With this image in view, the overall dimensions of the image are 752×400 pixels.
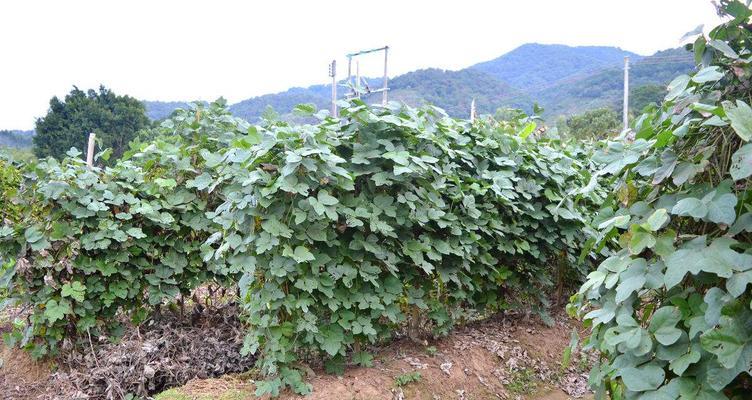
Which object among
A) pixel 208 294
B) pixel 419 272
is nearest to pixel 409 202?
pixel 419 272

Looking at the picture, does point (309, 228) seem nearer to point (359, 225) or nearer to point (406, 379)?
point (359, 225)

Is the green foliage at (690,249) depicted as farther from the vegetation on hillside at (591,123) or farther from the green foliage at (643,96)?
the green foliage at (643,96)

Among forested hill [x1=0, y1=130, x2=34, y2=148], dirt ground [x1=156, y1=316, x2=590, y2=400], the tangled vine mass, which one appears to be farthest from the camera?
forested hill [x1=0, y1=130, x2=34, y2=148]

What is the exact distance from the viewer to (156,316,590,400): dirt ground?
291cm

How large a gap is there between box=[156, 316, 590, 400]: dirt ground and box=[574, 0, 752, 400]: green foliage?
4.74 feet

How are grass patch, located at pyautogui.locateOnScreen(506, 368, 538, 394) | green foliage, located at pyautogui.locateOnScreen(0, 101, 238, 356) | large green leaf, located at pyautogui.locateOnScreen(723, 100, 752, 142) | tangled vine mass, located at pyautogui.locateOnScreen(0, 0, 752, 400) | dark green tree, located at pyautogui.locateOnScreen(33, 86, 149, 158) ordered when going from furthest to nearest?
dark green tree, located at pyautogui.locateOnScreen(33, 86, 149, 158), green foliage, located at pyautogui.locateOnScreen(0, 101, 238, 356), grass patch, located at pyautogui.locateOnScreen(506, 368, 538, 394), tangled vine mass, located at pyautogui.locateOnScreen(0, 0, 752, 400), large green leaf, located at pyautogui.locateOnScreen(723, 100, 752, 142)

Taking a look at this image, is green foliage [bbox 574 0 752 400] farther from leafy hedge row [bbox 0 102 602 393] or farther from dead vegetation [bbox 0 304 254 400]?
dead vegetation [bbox 0 304 254 400]

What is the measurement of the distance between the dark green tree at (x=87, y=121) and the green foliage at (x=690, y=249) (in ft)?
98.8

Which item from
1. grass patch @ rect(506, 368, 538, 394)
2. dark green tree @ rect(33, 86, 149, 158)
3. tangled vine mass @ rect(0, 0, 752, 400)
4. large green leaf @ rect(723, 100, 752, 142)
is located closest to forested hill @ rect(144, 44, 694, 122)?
dark green tree @ rect(33, 86, 149, 158)

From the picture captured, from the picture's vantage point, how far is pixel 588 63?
69.4m

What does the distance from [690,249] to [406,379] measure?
6.29 ft

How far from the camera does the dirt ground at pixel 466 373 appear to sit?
2914 millimetres

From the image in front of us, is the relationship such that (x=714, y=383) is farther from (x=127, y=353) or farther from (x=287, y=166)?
(x=127, y=353)

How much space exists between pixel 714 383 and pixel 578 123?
2689 cm
